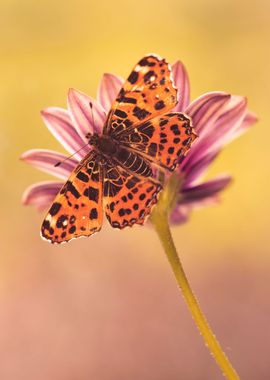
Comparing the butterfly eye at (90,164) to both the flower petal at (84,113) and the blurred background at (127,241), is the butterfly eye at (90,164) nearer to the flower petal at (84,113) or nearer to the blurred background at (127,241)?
the flower petal at (84,113)

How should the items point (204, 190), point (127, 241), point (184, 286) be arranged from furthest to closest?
point (127, 241) → point (204, 190) → point (184, 286)

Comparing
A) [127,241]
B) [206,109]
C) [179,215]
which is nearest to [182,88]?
[206,109]

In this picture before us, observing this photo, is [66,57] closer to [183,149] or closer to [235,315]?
[235,315]

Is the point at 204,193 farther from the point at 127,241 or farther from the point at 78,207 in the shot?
the point at 127,241

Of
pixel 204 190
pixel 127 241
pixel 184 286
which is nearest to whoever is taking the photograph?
pixel 184 286

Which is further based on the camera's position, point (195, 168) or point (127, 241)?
point (127, 241)

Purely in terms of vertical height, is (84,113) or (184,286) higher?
(84,113)

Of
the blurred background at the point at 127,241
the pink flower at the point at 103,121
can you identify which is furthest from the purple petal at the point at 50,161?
the blurred background at the point at 127,241

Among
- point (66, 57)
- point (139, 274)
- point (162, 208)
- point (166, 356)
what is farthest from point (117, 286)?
point (162, 208)
